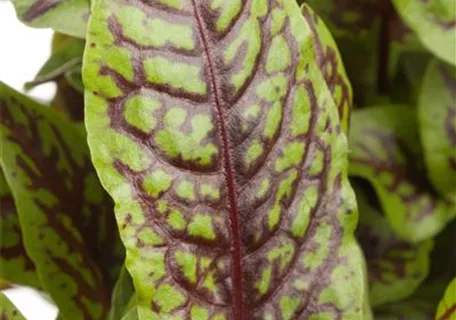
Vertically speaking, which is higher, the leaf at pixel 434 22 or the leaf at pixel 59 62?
the leaf at pixel 59 62

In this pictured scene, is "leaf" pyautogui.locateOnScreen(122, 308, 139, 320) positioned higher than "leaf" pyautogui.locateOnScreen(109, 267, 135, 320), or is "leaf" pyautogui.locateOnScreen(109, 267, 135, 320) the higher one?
"leaf" pyautogui.locateOnScreen(122, 308, 139, 320)

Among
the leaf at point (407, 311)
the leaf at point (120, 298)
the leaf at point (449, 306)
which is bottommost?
the leaf at point (407, 311)

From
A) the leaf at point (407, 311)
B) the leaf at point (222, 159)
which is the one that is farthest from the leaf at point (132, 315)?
the leaf at point (407, 311)

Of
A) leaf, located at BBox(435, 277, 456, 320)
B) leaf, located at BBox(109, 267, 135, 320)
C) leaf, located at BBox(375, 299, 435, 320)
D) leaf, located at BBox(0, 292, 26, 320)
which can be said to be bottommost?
leaf, located at BBox(375, 299, 435, 320)

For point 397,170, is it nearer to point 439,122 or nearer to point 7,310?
point 439,122

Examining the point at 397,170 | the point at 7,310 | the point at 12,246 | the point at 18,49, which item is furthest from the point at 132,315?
the point at 18,49

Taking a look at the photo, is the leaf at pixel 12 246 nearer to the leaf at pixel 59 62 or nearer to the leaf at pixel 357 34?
the leaf at pixel 59 62

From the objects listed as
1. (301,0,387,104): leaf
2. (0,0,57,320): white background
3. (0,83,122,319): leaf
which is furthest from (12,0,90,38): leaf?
(0,0,57,320): white background

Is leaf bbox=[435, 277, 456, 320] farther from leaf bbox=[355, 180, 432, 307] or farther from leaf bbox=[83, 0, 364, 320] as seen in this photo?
leaf bbox=[355, 180, 432, 307]
